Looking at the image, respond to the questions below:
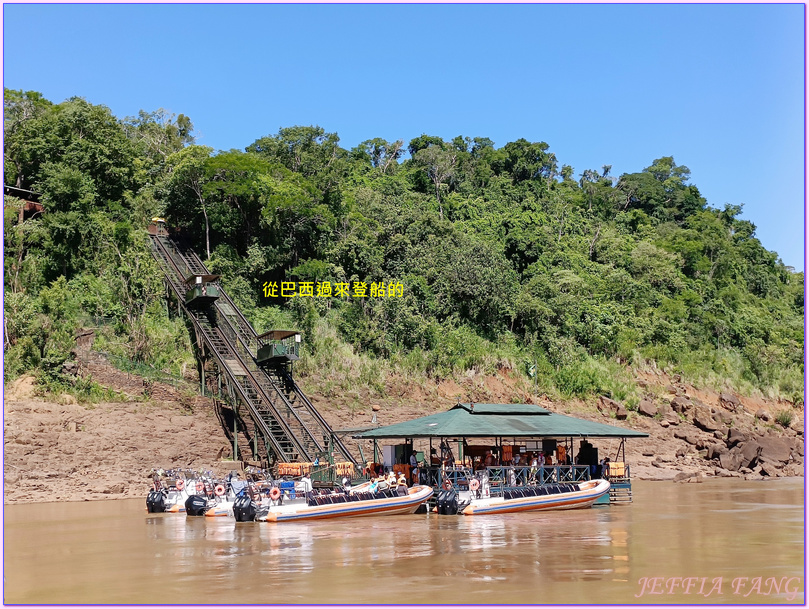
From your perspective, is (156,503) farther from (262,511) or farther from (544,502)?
(544,502)

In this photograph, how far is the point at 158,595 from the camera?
12.7 m

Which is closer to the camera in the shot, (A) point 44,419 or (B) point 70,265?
(A) point 44,419

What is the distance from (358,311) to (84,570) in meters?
33.7

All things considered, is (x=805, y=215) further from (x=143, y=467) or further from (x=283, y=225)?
(x=283, y=225)

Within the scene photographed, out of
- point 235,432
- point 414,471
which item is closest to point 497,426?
point 414,471

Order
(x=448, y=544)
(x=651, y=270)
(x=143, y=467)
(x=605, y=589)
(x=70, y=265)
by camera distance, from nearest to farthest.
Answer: (x=605, y=589) < (x=448, y=544) < (x=143, y=467) < (x=70, y=265) < (x=651, y=270)

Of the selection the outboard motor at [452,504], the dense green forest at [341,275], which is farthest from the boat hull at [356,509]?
the dense green forest at [341,275]

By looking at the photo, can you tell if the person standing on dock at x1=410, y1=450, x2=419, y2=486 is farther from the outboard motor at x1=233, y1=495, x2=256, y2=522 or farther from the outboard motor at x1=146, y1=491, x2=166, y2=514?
the outboard motor at x1=146, y1=491, x2=166, y2=514

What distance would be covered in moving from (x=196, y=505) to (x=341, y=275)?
82.8 ft

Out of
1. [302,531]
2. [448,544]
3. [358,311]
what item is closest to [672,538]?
[448,544]

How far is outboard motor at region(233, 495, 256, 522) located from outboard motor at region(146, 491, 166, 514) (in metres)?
3.95

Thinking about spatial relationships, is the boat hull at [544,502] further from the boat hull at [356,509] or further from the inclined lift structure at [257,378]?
the inclined lift structure at [257,378]

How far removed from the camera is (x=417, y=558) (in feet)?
52.1

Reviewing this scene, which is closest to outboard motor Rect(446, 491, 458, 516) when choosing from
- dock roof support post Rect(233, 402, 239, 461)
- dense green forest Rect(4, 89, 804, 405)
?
dock roof support post Rect(233, 402, 239, 461)
